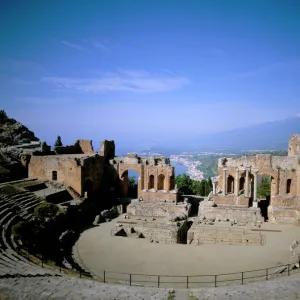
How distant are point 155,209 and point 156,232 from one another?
630cm

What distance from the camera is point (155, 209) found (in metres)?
38.0

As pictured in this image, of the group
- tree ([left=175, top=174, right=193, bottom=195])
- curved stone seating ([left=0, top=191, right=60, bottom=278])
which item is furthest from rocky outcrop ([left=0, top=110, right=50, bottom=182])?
tree ([left=175, top=174, right=193, bottom=195])

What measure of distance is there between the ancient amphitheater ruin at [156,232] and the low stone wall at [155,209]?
0.11 meters

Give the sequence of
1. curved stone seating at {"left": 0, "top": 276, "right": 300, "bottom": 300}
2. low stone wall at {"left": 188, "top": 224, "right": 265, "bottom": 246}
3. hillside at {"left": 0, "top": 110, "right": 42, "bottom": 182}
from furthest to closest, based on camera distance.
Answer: hillside at {"left": 0, "top": 110, "right": 42, "bottom": 182}
low stone wall at {"left": 188, "top": 224, "right": 265, "bottom": 246}
curved stone seating at {"left": 0, "top": 276, "right": 300, "bottom": 300}

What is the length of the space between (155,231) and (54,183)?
1490cm

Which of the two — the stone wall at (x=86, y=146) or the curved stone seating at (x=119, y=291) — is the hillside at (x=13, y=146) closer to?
the stone wall at (x=86, y=146)

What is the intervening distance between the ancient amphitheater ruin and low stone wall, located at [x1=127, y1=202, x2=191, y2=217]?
0.36ft

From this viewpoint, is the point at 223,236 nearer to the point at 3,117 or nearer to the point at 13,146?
the point at 13,146

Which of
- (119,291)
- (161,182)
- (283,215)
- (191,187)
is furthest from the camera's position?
(191,187)

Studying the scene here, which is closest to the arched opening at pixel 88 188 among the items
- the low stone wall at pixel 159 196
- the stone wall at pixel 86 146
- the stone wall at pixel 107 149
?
the stone wall at pixel 107 149

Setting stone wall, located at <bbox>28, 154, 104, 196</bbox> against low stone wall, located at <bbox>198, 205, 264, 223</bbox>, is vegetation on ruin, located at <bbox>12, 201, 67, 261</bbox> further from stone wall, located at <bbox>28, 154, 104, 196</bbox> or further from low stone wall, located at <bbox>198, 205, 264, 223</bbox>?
low stone wall, located at <bbox>198, 205, 264, 223</bbox>

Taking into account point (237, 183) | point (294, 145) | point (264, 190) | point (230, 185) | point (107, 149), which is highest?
Result: point (294, 145)

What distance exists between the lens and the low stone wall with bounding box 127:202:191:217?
37844 mm

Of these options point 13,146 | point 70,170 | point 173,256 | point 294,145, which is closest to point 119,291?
point 173,256
